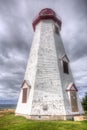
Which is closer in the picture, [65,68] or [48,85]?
[48,85]

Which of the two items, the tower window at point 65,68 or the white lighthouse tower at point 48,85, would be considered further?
the tower window at point 65,68

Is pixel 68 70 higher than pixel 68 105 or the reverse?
higher

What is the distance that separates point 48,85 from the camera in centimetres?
1357

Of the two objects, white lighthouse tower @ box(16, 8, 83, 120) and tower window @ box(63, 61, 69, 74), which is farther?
tower window @ box(63, 61, 69, 74)

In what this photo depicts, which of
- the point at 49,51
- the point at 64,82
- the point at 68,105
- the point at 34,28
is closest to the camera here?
the point at 68,105

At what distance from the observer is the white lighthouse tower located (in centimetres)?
1245

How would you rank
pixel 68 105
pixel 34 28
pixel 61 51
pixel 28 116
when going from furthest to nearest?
pixel 34 28
pixel 61 51
pixel 68 105
pixel 28 116

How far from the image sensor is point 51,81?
45.3ft

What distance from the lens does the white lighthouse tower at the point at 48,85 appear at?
1245 cm

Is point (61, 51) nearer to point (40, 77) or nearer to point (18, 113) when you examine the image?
point (40, 77)

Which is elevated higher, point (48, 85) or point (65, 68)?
point (65, 68)

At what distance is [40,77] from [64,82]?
9.26ft

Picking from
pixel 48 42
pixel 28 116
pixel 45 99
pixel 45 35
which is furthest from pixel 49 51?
pixel 28 116

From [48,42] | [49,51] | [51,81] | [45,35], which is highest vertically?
[45,35]
